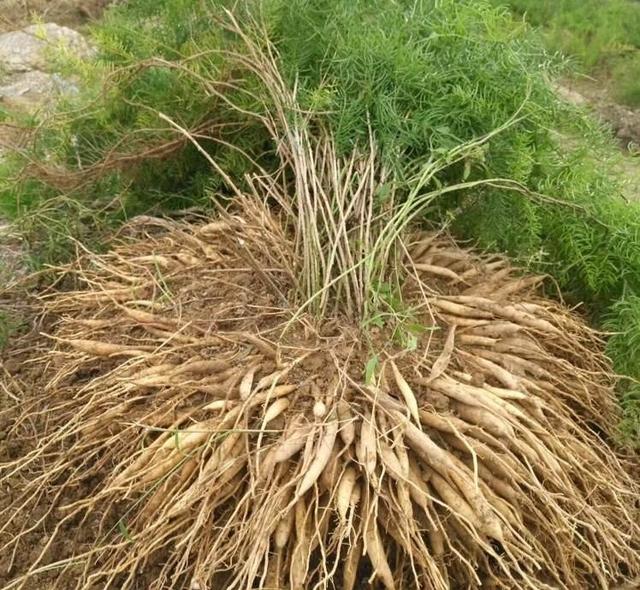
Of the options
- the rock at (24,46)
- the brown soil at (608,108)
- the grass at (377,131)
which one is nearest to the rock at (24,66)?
the rock at (24,46)

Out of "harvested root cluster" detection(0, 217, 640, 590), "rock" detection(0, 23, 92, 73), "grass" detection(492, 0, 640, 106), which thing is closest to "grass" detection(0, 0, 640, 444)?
"harvested root cluster" detection(0, 217, 640, 590)

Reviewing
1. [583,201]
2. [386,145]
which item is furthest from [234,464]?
[583,201]

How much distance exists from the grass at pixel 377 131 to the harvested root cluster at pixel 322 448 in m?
0.22

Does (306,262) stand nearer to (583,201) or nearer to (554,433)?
(554,433)

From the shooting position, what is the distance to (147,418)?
166 cm

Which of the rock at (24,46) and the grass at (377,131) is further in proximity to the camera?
the rock at (24,46)

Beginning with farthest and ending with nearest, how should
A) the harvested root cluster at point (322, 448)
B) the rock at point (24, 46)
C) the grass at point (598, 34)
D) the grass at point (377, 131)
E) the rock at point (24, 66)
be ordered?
the grass at point (598, 34)
the rock at point (24, 46)
the rock at point (24, 66)
the grass at point (377, 131)
the harvested root cluster at point (322, 448)

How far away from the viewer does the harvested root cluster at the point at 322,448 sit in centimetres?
150

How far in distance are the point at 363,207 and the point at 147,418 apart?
0.66 m

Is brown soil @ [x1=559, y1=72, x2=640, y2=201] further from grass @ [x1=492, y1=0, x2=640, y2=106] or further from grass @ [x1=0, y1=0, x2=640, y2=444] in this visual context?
grass @ [x1=0, y1=0, x2=640, y2=444]

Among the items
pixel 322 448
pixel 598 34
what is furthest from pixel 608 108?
pixel 322 448

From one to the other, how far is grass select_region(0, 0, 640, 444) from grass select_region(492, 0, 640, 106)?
8.24 feet

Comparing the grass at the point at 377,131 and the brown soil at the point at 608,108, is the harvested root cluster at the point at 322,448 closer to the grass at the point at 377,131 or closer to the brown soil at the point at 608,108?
the grass at the point at 377,131

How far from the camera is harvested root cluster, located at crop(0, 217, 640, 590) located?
4.93 ft
